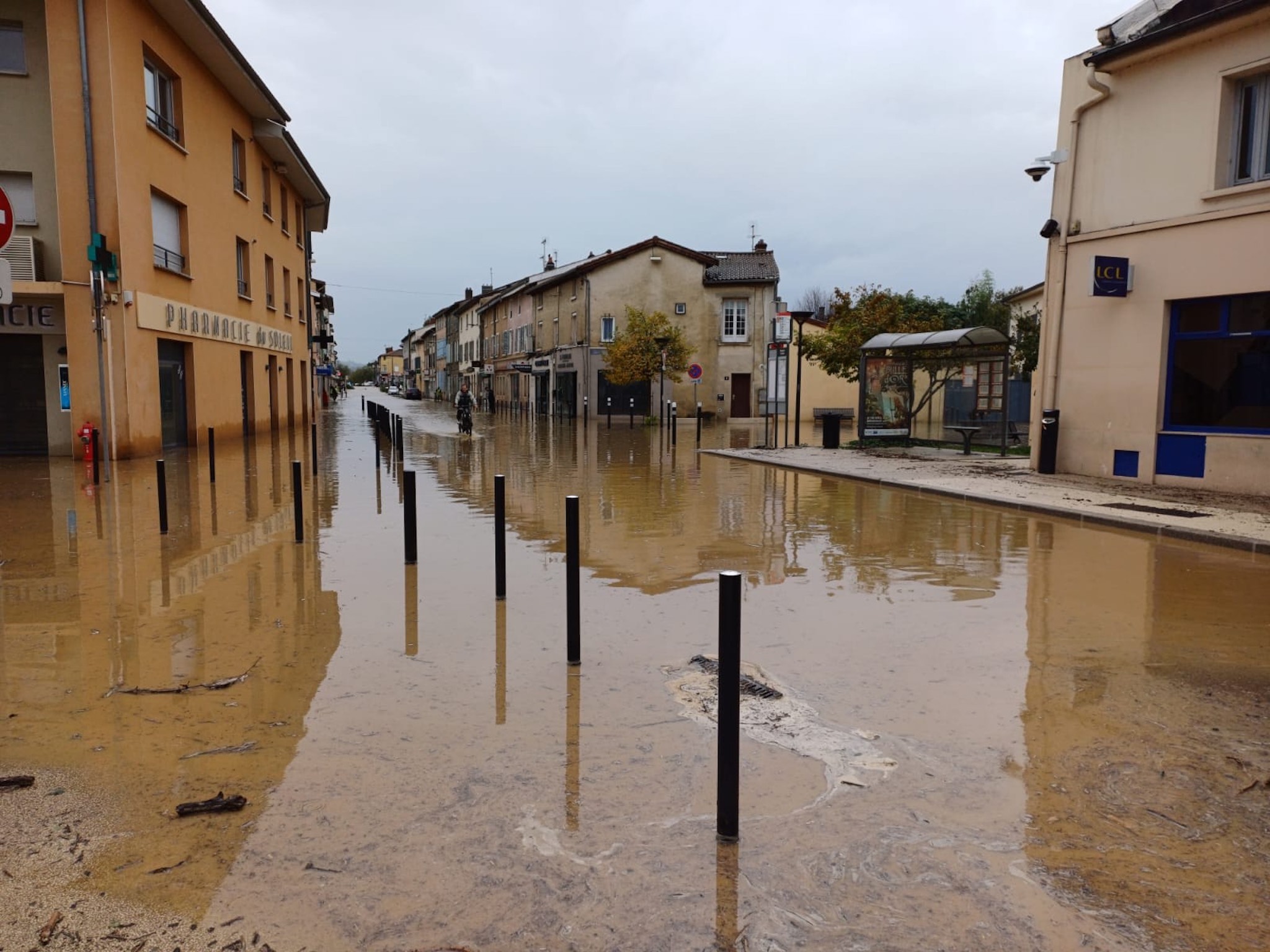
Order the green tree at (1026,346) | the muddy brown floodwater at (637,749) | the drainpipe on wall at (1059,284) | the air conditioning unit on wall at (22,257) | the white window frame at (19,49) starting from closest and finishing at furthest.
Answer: the muddy brown floodwater at (637,749), the drainpipe on wall at (1059,284), the air conditioning unit on wall at (22,257), the white window frame at (19,49), the green tree at (1026,346)

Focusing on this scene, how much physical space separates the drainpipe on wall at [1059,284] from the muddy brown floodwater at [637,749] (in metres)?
7.17

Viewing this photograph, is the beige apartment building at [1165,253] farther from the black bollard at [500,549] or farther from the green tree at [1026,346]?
the green tree at [1026,346]

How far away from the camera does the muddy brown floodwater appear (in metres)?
2.83

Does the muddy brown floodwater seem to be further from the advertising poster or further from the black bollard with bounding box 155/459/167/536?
the advertising poster

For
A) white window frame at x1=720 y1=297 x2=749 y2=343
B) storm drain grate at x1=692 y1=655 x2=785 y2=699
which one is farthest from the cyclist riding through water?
storm drain grate at x1=692 y1=655 x2=785 y2=699

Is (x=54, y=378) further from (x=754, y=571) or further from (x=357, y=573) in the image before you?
(x=754, y=571)

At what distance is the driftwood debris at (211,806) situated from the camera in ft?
11.1

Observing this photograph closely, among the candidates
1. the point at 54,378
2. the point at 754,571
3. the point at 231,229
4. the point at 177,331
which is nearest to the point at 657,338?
the point at 231,229

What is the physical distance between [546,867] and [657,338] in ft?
99.8

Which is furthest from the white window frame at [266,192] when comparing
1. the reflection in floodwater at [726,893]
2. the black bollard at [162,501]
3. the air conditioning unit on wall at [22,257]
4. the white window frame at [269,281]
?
the reflection in floodwater at [726,893]

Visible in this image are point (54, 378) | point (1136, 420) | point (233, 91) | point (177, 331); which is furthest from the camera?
point (233, 91)

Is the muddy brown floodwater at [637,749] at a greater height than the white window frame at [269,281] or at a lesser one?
lesser

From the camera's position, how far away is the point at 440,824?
3.32m

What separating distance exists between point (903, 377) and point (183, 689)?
2080 cm
